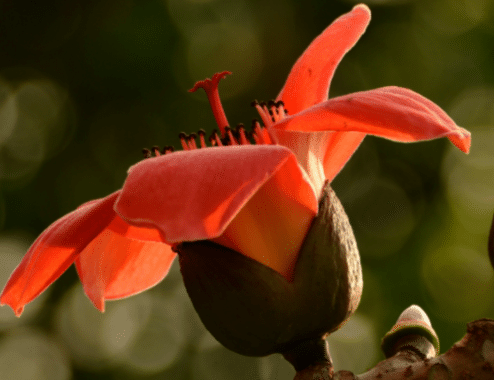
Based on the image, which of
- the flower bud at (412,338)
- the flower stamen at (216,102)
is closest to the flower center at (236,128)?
the flower stamen at (216,102)

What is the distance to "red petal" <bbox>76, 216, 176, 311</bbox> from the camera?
83cm

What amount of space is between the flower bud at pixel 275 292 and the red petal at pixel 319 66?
25 centimetres

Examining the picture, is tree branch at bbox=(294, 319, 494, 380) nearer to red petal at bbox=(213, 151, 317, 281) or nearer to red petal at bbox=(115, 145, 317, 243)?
red petal at bbox=(213, 151, 317, 281)

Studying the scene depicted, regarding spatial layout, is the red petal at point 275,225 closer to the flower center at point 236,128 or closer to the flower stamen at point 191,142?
the flower center at point 236,128

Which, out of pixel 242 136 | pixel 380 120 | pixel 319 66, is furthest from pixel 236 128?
pixel 380 120

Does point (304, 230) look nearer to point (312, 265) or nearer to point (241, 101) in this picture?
point (312, 265)

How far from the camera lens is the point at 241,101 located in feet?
10.4

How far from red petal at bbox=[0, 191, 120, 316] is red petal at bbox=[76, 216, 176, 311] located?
0.14 meters

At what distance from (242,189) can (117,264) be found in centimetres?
39

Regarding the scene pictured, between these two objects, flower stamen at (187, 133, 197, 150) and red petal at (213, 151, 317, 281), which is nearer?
red petal at (213, 151, 317, 281)

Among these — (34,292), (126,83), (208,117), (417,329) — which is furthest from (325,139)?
(126,83)

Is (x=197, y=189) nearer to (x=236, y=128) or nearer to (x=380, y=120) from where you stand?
(x=380, y=120)

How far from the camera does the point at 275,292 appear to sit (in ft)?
2.02

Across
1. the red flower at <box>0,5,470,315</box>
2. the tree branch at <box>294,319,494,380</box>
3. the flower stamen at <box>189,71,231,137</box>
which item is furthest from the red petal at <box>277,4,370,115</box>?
the tree branch at <box>294,319,494,380</box>
